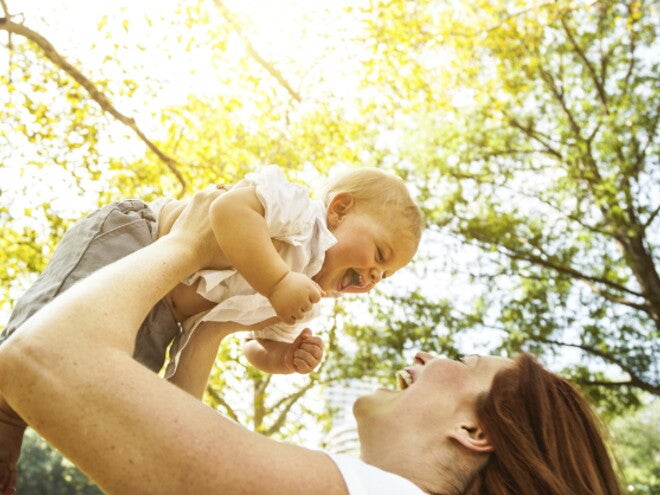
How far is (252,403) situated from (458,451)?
37.6 ft

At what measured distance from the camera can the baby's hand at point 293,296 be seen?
74.7 inches

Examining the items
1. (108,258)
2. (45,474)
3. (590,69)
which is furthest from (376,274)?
(45,474)

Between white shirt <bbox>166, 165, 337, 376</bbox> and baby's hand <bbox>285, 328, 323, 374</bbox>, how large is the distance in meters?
0.09

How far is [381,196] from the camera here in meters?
2.62

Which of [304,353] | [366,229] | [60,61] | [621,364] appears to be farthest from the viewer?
[621,364]

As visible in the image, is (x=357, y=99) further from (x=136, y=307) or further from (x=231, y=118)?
(x=136, y=307)

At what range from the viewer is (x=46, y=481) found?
31078 millimetres

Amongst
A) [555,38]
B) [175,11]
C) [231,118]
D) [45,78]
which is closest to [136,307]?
[45,78]

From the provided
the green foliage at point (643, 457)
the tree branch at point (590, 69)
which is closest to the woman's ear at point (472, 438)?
the tree branch at point (590, 69)

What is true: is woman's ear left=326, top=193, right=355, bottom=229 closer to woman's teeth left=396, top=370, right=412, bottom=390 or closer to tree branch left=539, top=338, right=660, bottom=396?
woman's teeth left=396, top=370, right=412, bottom=390

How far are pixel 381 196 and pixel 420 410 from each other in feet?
3.33

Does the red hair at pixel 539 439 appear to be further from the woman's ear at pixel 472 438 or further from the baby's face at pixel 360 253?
the baby's face at pixel 360 253

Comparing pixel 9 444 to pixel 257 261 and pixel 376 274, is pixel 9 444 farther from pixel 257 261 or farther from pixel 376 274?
pixel 376 274

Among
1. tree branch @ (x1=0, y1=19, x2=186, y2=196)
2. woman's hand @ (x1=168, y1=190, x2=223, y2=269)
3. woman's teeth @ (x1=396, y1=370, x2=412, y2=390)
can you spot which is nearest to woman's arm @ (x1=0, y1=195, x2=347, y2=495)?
woman's hand @ (x1=168, y1=190, x2=223, y2=269)
